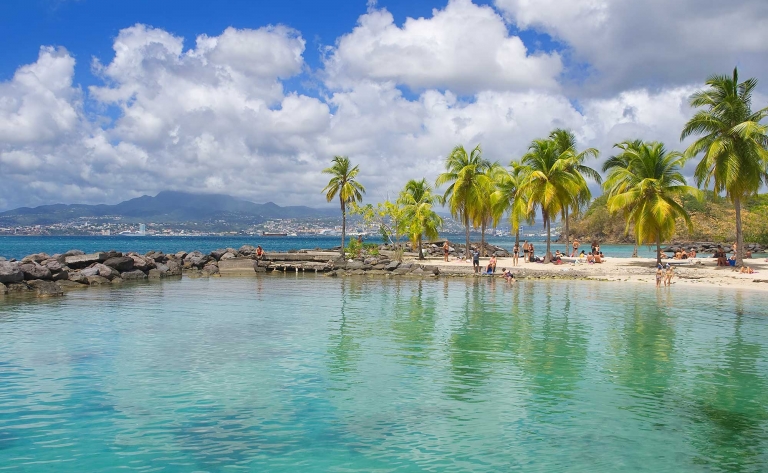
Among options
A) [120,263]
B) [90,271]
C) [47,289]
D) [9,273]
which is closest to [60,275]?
[90,271]

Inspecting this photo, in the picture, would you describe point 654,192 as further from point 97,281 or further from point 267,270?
point 97,281

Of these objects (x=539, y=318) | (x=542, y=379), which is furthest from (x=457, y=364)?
(x=539, y=318)

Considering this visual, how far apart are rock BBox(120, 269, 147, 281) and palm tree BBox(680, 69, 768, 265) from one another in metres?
40.3

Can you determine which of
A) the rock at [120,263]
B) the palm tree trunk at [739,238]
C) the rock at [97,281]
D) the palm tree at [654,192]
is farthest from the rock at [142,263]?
the palm tree trunk at [739,238]

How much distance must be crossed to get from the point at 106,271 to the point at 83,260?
337cm

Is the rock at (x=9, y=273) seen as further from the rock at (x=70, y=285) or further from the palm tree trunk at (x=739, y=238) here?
the palm tree trunk at (x=739, y=238)

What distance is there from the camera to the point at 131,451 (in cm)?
957

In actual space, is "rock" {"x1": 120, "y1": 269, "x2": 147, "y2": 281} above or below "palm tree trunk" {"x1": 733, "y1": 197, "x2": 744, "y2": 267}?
below

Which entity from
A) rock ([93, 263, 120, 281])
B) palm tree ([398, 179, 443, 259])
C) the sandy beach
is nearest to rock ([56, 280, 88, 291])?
rock ([93, 263, 120, 281])

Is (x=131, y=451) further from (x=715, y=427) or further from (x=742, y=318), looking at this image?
(x=742, y=318)

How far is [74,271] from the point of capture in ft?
124

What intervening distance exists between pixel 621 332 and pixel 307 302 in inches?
598

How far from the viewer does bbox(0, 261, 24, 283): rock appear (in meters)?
31.4

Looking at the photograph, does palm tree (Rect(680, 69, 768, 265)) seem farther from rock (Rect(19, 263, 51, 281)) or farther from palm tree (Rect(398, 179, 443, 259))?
rock (Rect(19, 263, 51, 281))
